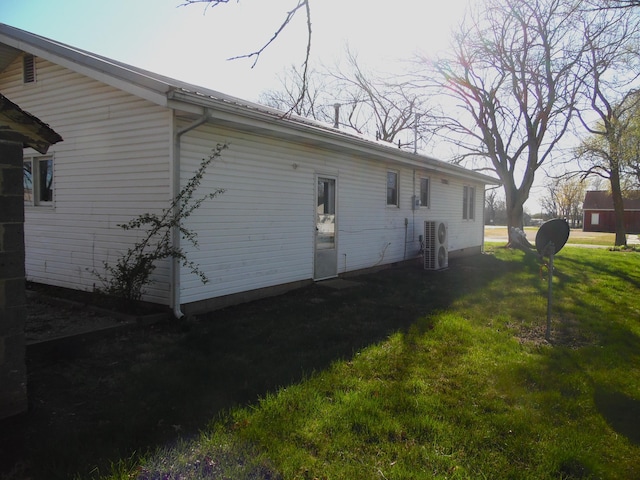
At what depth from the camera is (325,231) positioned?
8.94 metres

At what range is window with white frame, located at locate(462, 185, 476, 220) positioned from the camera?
16234 millimetres

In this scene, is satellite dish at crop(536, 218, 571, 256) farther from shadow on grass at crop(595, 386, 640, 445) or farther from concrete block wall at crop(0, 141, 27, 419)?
concrete block wall at crop(0, 141, 27, 419)

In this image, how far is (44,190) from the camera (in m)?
7.73

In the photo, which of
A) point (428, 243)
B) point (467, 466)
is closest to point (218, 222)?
point (467, 466)

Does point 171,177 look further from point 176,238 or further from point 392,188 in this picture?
point 392,188

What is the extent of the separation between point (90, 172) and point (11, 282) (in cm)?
427

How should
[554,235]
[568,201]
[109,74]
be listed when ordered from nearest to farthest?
1. [554,235]
2. [109,74]
3. [568,201]

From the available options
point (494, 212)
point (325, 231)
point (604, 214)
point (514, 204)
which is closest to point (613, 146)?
point (514, 204)

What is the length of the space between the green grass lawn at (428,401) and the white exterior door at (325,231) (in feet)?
6.07

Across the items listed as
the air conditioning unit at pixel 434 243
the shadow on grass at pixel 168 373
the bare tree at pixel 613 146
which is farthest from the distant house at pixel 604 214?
the shadow on grass at pixel 168 373

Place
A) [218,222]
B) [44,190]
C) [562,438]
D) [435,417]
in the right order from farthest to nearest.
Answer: [44,190]
[218,222]
[435,417]
[562,438]

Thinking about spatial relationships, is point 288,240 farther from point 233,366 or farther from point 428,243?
point 428,243

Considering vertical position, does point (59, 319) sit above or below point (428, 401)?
above

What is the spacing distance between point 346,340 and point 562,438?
255 centimetres
